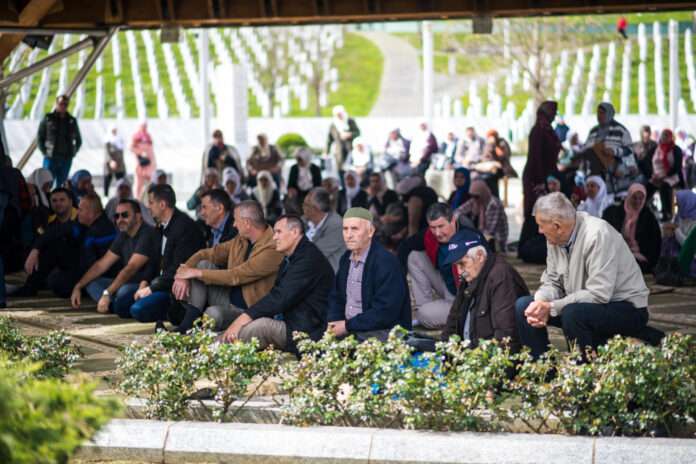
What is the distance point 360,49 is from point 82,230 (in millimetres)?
75557

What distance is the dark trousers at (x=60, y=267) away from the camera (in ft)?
37.1

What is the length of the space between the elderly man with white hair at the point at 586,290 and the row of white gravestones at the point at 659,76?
131 feet

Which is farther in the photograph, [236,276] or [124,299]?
→ [124,299]

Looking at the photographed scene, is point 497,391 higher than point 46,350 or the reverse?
the reverse

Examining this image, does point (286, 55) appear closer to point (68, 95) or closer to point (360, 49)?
point (360, 49)

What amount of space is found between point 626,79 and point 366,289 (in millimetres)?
52172

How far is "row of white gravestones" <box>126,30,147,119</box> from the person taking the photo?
2140 inches

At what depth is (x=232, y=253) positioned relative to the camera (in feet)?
28.0

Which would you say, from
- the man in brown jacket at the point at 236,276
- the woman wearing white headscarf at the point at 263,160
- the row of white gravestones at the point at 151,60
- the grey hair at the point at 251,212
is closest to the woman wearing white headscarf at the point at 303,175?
the woman wearing white headscarf at the point at 263,160

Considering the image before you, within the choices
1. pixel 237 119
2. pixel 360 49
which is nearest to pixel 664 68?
pixel 360 49

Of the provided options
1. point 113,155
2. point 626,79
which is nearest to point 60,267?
point 113,155

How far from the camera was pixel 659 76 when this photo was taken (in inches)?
2201

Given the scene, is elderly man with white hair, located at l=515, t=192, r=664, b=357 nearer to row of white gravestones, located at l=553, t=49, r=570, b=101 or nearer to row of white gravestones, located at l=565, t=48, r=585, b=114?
row of white gravestones, located at l=565, t=48, r=585, b=114

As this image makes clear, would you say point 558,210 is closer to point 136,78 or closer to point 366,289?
point 366,289
